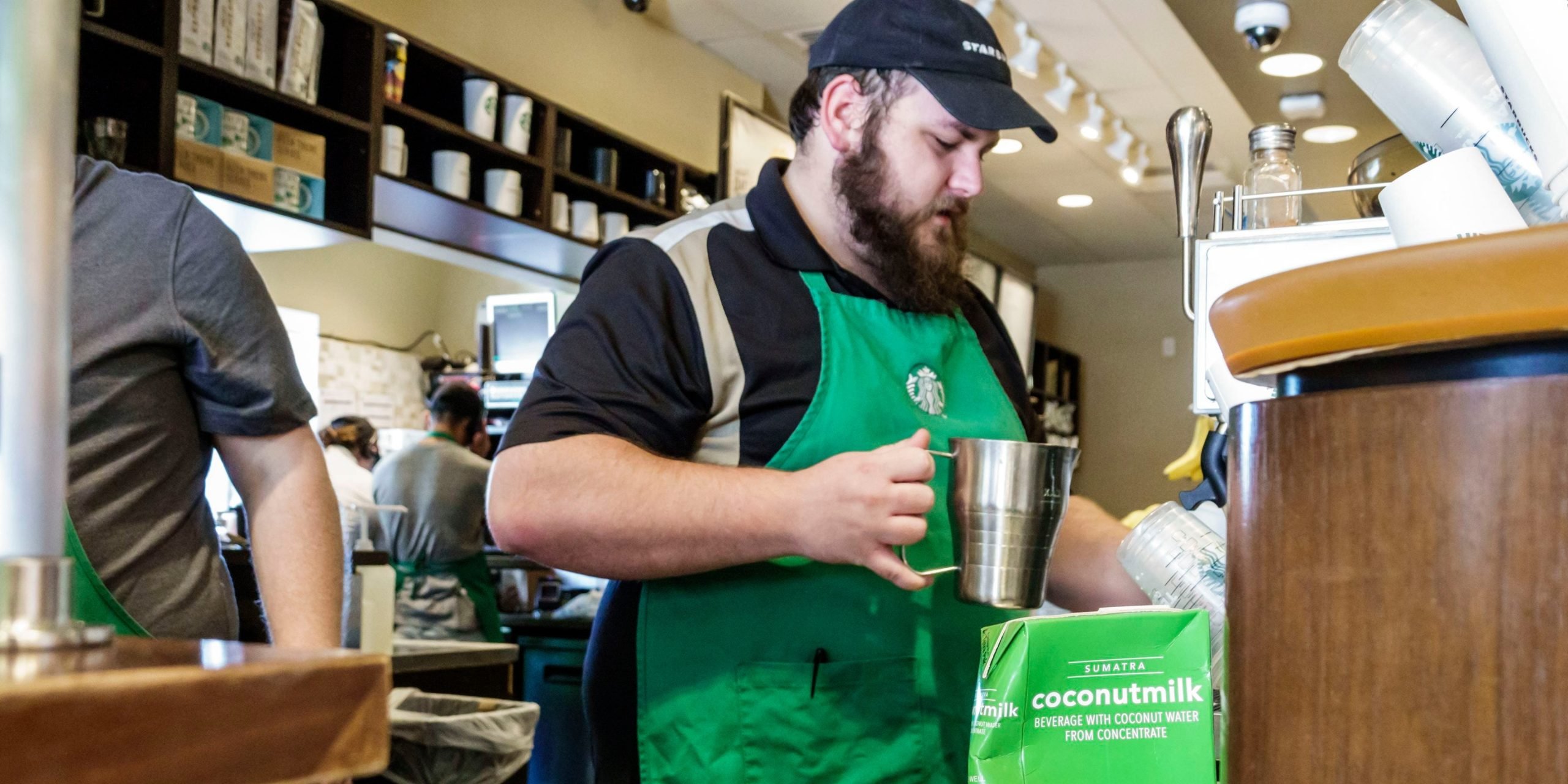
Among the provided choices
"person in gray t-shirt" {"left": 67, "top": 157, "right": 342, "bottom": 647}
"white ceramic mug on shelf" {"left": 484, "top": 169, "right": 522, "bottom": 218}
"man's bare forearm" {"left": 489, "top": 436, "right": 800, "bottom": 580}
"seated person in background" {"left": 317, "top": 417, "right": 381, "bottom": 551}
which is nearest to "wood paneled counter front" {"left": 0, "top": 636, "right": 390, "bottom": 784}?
"man's bare forearm" {"left": 489, "top": 436, "right": 800, "bottom": 580}

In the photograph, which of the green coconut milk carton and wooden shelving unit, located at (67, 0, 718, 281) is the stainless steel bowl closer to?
the green coconut milk carton

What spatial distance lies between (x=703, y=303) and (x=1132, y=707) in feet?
2.21

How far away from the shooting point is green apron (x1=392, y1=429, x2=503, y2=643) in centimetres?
465

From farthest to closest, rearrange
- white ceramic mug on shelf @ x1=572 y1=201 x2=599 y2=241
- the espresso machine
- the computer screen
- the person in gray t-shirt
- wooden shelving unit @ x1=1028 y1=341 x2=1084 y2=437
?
wooden shelving unit @ x1=1028 y1=341 x2=1084 y2=437 < the computer screen < white ceramic mug on shelf @ x1=572 y1=201 x2=599 y2=241 < the person in gray t-shirt < the espresso machine

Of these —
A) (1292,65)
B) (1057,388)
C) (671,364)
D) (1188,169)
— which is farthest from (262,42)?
(1057,388)

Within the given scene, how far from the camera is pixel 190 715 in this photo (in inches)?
13.0

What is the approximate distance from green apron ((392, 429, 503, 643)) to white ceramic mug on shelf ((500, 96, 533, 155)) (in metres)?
1.20

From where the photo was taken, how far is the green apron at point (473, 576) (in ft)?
15.3

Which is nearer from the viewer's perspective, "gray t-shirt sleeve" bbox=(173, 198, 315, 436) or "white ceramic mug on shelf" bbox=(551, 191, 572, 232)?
"gray t-shirt sleeve" bbox=(173, 198, 315, 436)

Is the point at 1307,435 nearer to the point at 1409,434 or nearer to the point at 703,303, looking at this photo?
the point at 1409,434

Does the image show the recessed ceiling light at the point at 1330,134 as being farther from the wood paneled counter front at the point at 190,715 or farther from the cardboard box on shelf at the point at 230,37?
the wood paneled counter front at the point at 190,715

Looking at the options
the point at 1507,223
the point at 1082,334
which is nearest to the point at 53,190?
the point at 1507,223

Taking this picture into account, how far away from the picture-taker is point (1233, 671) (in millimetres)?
567

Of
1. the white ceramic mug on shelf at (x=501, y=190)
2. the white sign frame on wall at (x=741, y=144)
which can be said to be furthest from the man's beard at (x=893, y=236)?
the white sign frame on wall at (x=741, y=144)
